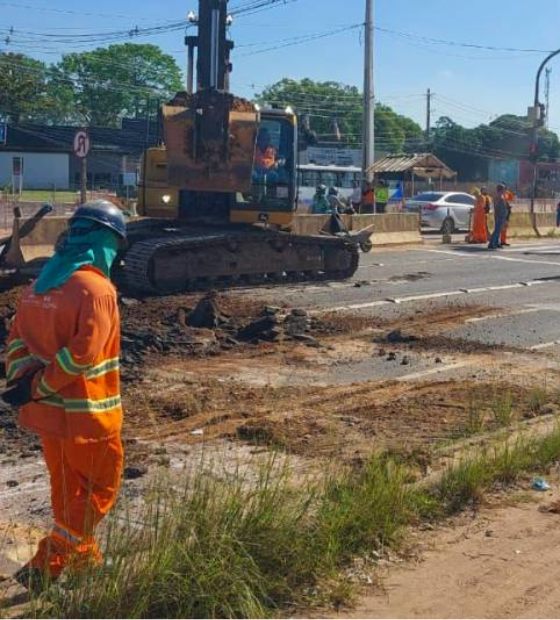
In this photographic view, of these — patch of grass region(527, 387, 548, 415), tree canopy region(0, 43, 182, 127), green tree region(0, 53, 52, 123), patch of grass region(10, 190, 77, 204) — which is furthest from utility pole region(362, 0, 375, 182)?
tree canopy region(0, 43, 182, 127)

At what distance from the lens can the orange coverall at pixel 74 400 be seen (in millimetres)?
4273

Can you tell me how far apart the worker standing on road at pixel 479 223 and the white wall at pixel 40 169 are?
48820mm

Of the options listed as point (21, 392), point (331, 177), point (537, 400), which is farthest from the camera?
point (331, 177)

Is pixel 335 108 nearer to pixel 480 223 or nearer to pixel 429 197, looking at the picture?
pixel 429 197

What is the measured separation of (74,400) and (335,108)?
114 m

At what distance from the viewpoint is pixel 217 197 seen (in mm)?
17109

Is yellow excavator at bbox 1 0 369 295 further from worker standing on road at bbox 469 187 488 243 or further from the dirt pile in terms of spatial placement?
worker standing on road at bbox 469 187 488 243

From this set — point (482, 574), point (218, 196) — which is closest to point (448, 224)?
point (218, 196)

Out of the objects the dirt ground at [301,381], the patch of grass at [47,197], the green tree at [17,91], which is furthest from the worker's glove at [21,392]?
the green tree at [17,91]

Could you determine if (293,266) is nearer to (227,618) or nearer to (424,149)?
(227,618)

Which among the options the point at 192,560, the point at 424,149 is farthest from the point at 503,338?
the point at 424,149

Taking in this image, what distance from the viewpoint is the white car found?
34.0m

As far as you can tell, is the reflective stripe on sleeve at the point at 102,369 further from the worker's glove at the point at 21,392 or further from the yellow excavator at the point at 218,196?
the yellow excavator at the point at 218,196

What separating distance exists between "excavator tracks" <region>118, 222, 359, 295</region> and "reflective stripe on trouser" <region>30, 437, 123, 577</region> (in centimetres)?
1053
